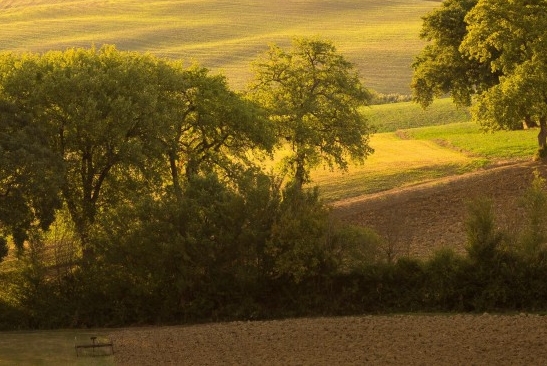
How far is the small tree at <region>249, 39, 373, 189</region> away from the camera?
2441 inches

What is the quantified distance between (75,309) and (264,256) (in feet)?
29.2

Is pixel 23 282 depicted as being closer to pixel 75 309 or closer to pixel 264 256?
pixel 75 309

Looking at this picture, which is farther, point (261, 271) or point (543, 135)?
point (543, 135)

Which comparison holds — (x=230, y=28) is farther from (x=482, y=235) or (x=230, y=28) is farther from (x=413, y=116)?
(x=482, y=235)

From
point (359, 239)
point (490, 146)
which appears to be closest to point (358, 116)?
point (490, 146)

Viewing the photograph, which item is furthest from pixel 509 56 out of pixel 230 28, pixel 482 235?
pixel 230 28

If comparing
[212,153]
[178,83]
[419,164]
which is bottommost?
[419,164]

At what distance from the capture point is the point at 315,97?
62.9 m

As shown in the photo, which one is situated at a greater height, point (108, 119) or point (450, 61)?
point (108, 119)

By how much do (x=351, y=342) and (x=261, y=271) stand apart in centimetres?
858

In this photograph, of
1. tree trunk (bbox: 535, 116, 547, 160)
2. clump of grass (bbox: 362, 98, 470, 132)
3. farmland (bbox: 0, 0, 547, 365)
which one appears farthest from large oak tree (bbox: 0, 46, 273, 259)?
clump of grass (bbox: 362, 98, 470, 132)

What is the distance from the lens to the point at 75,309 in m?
44.2

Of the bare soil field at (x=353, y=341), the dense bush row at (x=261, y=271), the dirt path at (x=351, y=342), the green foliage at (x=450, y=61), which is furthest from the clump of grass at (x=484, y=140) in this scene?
the dirt path at (x=351, y=342)

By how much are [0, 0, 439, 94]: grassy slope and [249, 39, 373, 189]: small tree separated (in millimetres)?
60285
